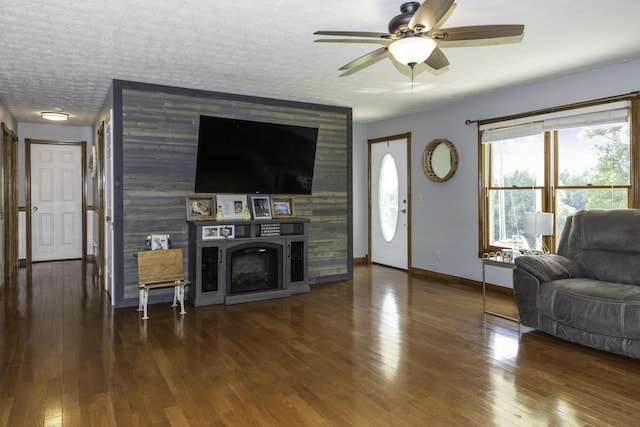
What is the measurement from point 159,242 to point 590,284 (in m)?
4.09

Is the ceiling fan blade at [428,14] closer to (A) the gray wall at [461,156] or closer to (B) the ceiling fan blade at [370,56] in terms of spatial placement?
(B) the ceiling fan blade at [370,56]

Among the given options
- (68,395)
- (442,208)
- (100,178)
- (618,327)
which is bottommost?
(68,395)

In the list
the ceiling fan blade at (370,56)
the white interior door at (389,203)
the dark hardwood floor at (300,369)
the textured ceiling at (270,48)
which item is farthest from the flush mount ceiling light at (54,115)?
the ceiling fan blade at (370,56)

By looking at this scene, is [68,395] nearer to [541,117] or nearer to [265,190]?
[265,190]

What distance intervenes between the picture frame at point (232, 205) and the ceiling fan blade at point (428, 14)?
3358 millimetres

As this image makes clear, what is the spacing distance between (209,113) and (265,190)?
112cm

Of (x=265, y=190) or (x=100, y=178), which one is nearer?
(x=265, y=190)

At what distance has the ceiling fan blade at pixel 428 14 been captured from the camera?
82.5 inches

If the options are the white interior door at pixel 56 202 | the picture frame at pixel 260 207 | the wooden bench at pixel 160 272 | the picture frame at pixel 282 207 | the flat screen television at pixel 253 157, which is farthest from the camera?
the white interior door at pixel 56 202

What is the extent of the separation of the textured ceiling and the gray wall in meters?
0.22

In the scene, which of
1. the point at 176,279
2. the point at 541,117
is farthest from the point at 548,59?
the point at 176,279

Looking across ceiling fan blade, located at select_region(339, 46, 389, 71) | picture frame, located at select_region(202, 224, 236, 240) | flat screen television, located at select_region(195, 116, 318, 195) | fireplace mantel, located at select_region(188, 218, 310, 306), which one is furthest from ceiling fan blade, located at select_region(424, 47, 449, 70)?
picture frame, located at select_region(202, 224, 236, 240)

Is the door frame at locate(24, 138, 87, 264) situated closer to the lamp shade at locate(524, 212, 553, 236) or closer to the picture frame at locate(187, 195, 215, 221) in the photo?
the picture frame at locate(187, 195, 215, 221)

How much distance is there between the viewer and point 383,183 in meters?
7.27
